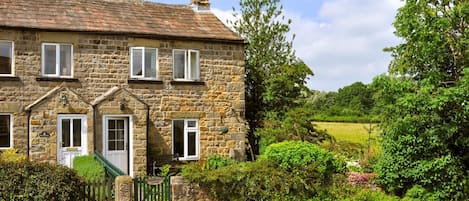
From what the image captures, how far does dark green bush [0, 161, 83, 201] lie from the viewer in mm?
14547

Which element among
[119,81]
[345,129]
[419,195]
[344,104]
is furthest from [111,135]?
[344,104]

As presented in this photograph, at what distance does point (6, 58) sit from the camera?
804 inches

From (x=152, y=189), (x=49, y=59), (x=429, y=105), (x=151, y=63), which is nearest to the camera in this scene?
(x=152, y=189)

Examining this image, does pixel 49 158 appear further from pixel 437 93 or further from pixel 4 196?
pixel 437 93

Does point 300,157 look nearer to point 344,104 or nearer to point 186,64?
point 186,64

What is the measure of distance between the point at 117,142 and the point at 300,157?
729 cm

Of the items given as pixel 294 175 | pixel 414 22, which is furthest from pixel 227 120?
pixel 414 22

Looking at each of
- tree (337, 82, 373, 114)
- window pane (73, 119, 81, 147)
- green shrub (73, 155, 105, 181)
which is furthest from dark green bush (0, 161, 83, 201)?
tree (337, 82, 373, 114)

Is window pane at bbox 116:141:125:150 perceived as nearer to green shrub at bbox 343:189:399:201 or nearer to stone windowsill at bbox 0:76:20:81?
stone windowsill at bbox 0:76:20:81

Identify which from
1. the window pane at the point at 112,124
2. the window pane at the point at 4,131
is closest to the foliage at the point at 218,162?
the window pane at the point at 112,124

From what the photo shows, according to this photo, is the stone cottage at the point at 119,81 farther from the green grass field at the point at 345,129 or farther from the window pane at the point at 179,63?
the green grass field at the point at 345,129

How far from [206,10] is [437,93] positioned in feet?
36.9

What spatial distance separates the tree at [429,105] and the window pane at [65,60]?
11.3 m

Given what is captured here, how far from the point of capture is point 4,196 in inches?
571
